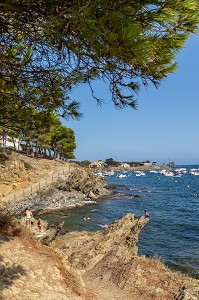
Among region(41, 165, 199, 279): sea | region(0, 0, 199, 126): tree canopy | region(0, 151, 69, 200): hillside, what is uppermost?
region(0, 0, 199, 126): tree canopy

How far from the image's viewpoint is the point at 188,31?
490cm

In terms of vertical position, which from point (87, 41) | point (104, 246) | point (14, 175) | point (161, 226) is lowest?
point (161, 226)

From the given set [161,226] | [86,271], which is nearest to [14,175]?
[161,226]

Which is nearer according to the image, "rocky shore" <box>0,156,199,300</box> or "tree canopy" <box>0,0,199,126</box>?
"tree canopy" <box>0,0,199,126</box>

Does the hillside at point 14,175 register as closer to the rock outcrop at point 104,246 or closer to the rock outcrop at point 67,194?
the rock outcrop at point 67,194

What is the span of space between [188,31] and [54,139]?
68.0 m

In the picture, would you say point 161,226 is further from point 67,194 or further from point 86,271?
point 86,271

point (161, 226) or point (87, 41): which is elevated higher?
point (87, 41)

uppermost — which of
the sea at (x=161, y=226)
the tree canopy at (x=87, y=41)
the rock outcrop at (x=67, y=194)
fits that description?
the tree canopy at (x=87, y=41)

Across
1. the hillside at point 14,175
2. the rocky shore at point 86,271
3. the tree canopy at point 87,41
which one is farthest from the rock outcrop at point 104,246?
the hillside at point 14,175

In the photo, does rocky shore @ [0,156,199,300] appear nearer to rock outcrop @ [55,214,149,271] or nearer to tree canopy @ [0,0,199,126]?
rock outcrop @ [55,214,149,271]

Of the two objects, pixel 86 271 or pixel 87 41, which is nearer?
pixel 87 41

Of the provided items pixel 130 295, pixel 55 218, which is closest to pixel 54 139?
pixel 55 218

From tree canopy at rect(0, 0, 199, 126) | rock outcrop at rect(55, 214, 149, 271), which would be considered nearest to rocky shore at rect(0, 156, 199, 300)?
rock outcrop at rect(55, 214, 149, 271)
